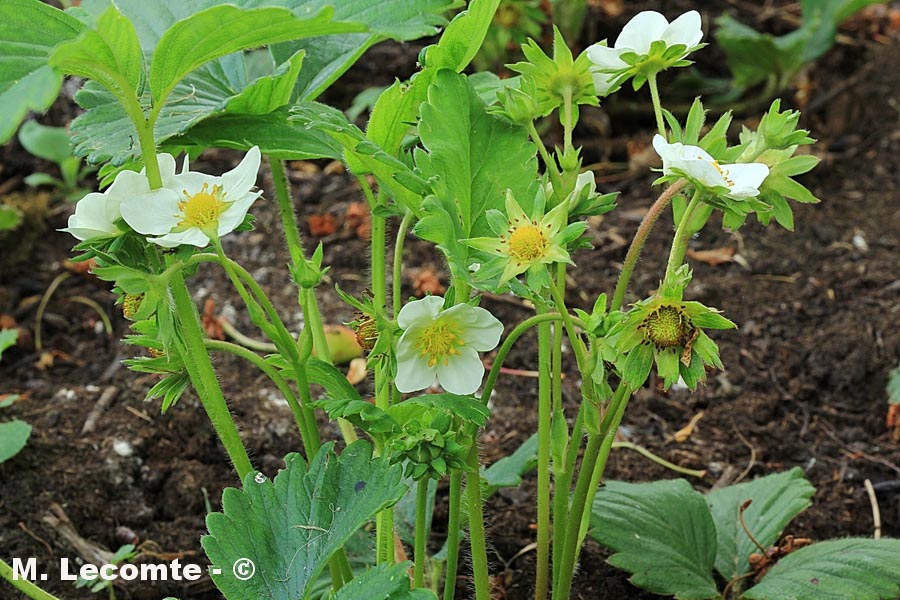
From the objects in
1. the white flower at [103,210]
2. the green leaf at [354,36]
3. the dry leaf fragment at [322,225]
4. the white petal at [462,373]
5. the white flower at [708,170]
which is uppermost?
the green leaf at [354,36]

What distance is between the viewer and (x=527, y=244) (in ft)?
3.08

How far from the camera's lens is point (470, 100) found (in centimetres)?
105

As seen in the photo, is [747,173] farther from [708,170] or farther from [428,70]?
[428,70]

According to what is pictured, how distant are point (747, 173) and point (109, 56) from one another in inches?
23.7

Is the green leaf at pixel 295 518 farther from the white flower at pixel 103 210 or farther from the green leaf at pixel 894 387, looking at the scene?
the green leaf at pixel 894 387

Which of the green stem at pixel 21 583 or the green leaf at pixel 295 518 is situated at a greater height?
the green leaf at pixel 295 518

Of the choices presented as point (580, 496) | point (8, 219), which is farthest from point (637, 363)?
point (8, 219)

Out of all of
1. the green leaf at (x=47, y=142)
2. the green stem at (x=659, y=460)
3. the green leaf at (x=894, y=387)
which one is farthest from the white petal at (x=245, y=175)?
the green leaf at (x=47, y=142)

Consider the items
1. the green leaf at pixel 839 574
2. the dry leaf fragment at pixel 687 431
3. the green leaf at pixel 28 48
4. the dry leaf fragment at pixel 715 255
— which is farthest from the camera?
the dry leaf fragment at pixel 715 255

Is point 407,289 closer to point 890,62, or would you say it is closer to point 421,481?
point 421,481

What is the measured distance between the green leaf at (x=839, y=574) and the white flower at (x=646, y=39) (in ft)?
2.28

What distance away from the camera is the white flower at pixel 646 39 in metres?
1.08

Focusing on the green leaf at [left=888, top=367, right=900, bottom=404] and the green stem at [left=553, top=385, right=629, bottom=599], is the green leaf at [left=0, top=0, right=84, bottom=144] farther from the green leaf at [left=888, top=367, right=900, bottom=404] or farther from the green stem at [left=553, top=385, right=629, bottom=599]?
the green leaf at [left=888, top=367, right=900, bottom=404]

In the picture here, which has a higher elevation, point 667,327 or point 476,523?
point 667,327
